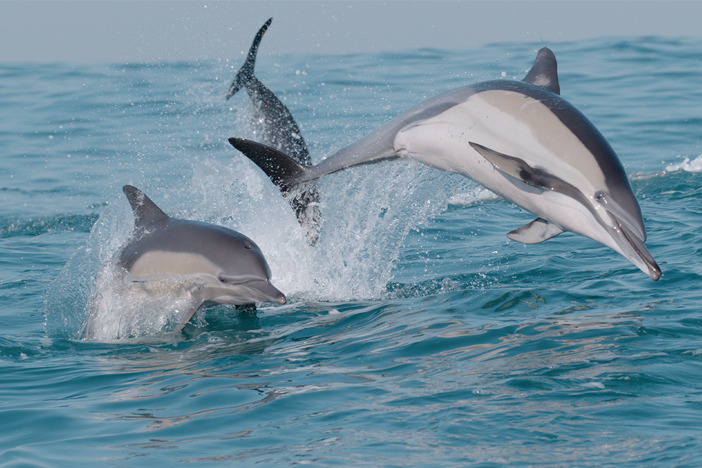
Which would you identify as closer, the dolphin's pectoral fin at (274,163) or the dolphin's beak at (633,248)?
the dolphin's beak at (633,248)

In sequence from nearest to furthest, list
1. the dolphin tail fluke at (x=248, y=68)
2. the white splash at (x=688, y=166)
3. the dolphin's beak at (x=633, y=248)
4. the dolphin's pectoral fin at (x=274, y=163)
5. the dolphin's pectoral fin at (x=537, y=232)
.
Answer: the dolphin's beak at (x=633, y=248), the dolphin's pectoral fin at (x=537, y=232), the dolphin's pectoral fin at (x=274, y=163), the dolphin tail fluke at (x=248, y=68), the white splash at (x=688, y=166)

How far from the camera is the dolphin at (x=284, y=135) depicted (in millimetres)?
8445

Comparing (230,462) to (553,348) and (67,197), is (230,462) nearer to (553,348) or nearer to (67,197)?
(553,348)

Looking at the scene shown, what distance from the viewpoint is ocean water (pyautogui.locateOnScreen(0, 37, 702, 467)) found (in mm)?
4406

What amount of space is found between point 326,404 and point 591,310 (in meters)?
2.73

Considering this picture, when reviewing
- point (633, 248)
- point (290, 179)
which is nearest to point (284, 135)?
point (290, 179)

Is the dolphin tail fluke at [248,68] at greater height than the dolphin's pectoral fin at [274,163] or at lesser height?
greater

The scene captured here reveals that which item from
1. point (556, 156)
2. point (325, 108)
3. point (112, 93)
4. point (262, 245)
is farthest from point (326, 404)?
point (112, 93)

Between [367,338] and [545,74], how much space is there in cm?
277

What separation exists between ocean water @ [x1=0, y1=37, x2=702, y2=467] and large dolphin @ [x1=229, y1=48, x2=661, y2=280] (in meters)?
0.89

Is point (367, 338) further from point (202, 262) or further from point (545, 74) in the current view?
point (545, 74)

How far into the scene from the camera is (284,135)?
356 inches

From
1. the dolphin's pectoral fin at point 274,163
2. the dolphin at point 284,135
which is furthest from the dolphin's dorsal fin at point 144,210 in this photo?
the dolphin at point 284,135

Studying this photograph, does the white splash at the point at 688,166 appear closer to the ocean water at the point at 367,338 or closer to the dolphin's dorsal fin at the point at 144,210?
the ocean water at the point at 367,338
